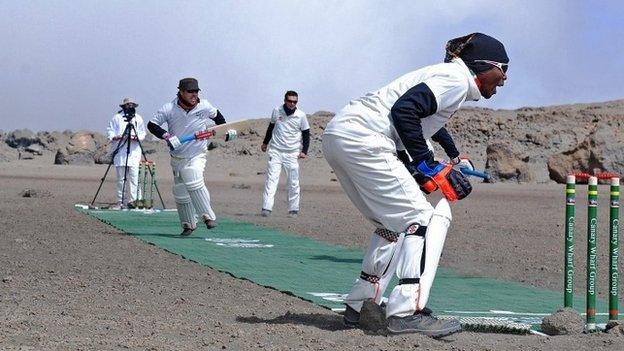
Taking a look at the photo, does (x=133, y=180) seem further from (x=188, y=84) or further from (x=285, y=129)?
(x=188, y=84)

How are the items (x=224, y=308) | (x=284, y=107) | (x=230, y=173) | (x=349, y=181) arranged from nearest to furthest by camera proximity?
(x=349, y=181) → (x=224, y=308) → (x=284, y=107) → (x=230, y=173)

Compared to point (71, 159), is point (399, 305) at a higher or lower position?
lower

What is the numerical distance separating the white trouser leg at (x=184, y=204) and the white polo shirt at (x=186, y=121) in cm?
44

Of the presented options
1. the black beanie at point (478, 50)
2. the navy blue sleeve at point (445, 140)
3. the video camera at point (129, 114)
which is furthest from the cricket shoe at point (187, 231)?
the black beanie at point (478, 50)

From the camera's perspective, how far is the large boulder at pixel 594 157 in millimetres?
40412

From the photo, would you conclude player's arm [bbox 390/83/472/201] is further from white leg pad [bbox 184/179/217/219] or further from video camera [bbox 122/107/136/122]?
video camera [bbox 122/107/136/122]

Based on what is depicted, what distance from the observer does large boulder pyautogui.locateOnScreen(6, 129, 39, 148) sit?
7606 cm

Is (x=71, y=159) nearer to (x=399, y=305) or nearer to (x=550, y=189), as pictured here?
(x=550, y=189)

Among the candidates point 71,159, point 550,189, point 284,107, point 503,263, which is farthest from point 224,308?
point 71,159

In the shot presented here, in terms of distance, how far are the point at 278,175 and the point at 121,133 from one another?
3.71 meters

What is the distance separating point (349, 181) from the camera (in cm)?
868

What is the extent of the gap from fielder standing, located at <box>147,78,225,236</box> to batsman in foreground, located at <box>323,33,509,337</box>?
27.4ft

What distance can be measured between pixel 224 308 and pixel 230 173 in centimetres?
4472

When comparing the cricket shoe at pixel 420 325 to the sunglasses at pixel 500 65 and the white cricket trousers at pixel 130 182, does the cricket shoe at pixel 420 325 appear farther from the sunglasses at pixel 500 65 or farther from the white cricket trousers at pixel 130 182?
the white cricket trousers at pixel 130 182
